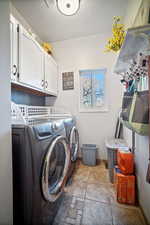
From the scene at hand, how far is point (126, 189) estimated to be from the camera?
4.09 ft

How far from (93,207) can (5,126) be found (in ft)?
4.31

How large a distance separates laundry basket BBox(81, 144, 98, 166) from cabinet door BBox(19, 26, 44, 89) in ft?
5.13

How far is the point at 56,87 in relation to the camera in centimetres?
251

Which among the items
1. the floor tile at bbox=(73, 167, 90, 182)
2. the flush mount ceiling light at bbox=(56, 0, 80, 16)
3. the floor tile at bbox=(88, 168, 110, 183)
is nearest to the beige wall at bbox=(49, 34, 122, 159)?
the floor tile at bbox=(88, 168, 110, 183)

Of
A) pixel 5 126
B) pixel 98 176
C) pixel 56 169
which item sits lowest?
pixel 98 176

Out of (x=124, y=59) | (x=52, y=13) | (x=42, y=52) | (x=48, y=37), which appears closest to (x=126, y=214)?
(x=124, y=59)

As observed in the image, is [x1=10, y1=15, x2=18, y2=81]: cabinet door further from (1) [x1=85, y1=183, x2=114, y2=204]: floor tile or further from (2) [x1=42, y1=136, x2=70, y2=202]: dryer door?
(1) [x1=85, y1=183, x2=114, y2=204]: floor tile

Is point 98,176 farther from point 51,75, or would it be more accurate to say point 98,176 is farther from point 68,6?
point 68,6

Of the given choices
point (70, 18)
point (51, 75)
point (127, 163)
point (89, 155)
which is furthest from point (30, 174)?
point (70, 18)

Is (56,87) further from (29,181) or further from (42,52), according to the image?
(29,181)

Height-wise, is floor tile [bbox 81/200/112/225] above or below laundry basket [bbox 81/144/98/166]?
below

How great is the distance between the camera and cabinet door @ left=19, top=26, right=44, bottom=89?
4.69ft

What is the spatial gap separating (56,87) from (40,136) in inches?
74.1

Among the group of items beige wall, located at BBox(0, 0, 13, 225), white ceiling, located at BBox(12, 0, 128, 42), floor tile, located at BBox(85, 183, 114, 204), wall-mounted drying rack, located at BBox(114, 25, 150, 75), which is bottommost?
floor tile, located at BBox(85, 183, 114, 204)
